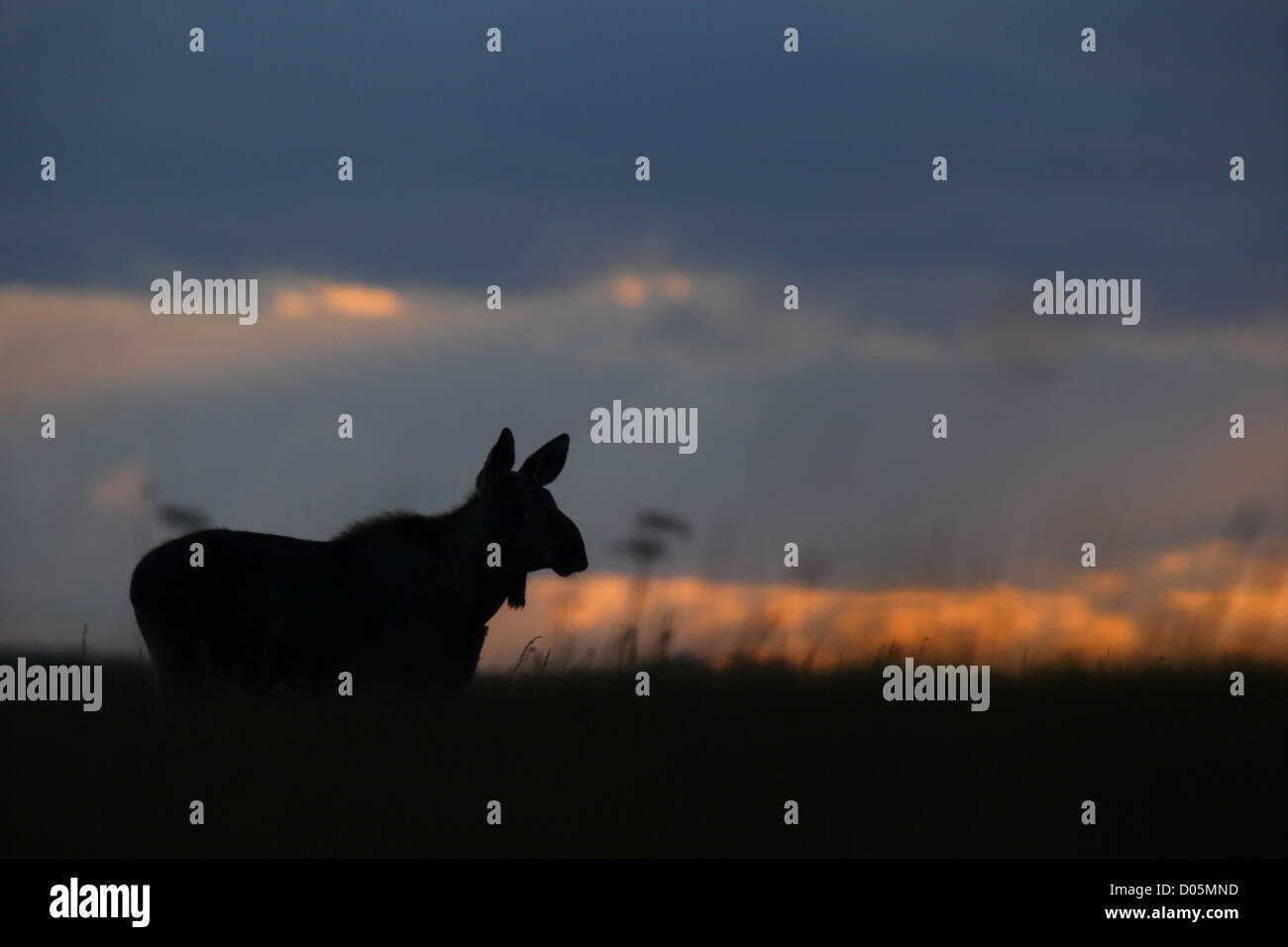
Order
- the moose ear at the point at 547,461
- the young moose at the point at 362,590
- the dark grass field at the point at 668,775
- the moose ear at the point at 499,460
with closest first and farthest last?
the dark grass field at the point at 668,775, the young moose at the point at 362,590, the moose ear at the point at 499,460, the moose ear at the point at 547,461

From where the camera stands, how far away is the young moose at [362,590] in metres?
10.4

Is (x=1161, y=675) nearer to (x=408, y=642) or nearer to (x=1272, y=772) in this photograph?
(x=1272, y=772)

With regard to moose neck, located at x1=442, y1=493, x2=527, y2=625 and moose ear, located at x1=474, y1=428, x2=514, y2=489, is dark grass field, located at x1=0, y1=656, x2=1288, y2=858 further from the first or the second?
moose ear, located at x1=474, y1=428, x2=514, y2=489

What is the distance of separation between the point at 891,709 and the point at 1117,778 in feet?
5.20

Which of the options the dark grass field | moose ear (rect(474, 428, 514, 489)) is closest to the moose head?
moose ear (rect(474, 428, 514, 489))

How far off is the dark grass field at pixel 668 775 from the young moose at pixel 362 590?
0.39 meters

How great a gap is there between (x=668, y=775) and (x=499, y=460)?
2.88 m

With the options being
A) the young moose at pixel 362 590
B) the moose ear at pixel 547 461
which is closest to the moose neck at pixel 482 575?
the young moose at pixel 362 590

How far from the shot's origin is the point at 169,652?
34.2 ft

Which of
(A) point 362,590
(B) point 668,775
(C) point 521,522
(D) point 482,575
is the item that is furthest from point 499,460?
(B) point 668,775

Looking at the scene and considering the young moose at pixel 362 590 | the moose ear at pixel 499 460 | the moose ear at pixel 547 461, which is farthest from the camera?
the moose ear at pixel 547 461

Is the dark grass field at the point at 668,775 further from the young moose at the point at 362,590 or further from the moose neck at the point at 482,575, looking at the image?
the moose neck at the point at 482,575

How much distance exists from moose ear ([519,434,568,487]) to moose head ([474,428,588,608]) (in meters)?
0.14
